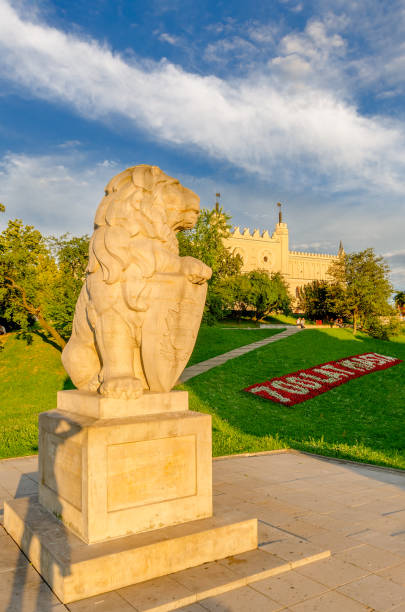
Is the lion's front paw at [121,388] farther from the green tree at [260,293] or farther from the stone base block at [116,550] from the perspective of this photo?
the green tree at [260,293]

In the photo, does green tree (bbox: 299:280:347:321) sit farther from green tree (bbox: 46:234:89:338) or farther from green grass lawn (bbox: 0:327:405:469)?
green tree (bbox: 46:234:89:338)

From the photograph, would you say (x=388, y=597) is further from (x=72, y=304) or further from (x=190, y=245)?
(x=190, y=245)

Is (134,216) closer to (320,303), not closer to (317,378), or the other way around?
(317,378)

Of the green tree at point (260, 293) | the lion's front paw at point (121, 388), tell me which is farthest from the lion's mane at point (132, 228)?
the green tree at point (260, 293)

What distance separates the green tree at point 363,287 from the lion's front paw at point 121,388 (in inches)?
1191

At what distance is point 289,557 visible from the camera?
3957mm

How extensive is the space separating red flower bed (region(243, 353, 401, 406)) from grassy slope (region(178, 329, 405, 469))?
1.11 ft

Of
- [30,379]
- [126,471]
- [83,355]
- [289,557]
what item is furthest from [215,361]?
[126,471]

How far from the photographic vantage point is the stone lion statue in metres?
4.10

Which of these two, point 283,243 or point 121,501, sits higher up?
point 283,243

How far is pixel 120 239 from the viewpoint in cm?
409

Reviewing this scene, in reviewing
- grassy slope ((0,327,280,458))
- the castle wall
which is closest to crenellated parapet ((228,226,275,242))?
the castle wall

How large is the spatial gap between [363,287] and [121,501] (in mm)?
32748

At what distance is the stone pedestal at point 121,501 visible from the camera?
345 cm
